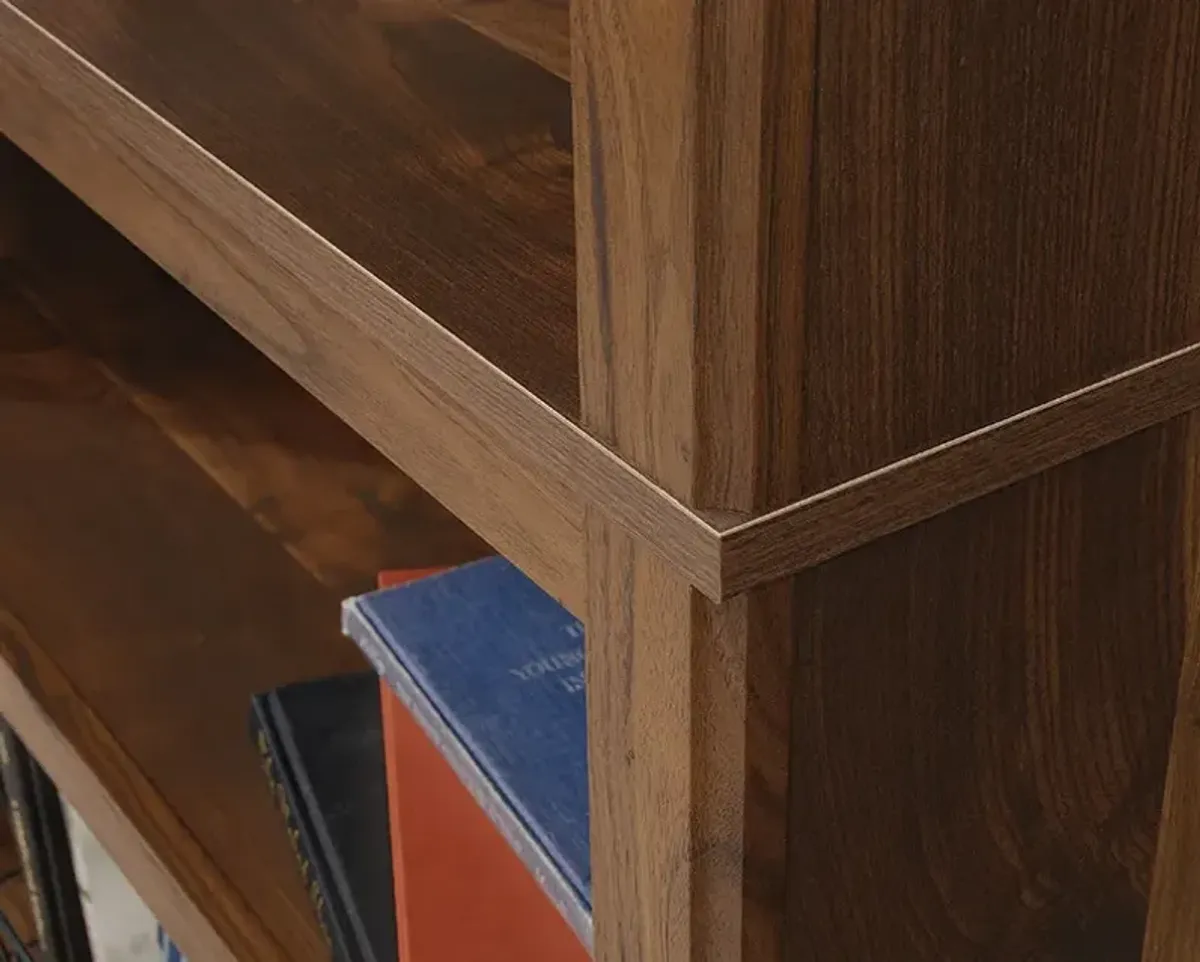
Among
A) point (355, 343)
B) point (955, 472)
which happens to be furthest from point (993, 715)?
point (355, 343)

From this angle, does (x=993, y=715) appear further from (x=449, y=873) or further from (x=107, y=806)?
(x=107, y=806)

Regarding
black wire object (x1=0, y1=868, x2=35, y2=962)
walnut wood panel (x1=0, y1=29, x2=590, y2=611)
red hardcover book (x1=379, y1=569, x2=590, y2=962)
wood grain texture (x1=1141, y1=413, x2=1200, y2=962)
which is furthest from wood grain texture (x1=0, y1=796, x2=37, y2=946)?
wood grain texture (x1=1141, y1=413, x2=1200, y2=962)

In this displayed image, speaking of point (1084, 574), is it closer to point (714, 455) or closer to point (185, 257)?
point (714, 455)

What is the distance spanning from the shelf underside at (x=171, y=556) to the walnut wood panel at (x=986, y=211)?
49 centimetres

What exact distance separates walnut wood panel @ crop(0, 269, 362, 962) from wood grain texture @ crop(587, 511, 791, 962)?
14.7 inches

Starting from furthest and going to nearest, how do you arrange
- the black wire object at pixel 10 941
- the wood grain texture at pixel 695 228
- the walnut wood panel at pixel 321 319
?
the black wire object at pixel 10 941 → the walnut wood panel at pixel 321 319 → the wood grain texture at pixel 695 228

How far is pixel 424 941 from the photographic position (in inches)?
26.0

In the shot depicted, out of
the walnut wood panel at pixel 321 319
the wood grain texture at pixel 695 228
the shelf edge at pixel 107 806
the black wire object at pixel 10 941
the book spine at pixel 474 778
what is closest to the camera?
the wood grain texture at pixel 695 228

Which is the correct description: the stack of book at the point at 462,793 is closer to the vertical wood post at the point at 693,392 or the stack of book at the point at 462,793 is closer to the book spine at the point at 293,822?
the book spine at the point at 293,822

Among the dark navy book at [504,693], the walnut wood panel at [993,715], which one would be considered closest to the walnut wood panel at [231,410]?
the dark navy book at [504,693]

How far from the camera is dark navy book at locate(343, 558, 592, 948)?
0.54m

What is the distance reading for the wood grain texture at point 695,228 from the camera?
0.32 metres

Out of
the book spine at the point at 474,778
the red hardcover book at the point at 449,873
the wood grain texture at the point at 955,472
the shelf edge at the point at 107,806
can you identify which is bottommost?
the shelf edge at the point at 107,806

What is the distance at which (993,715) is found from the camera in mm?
442
